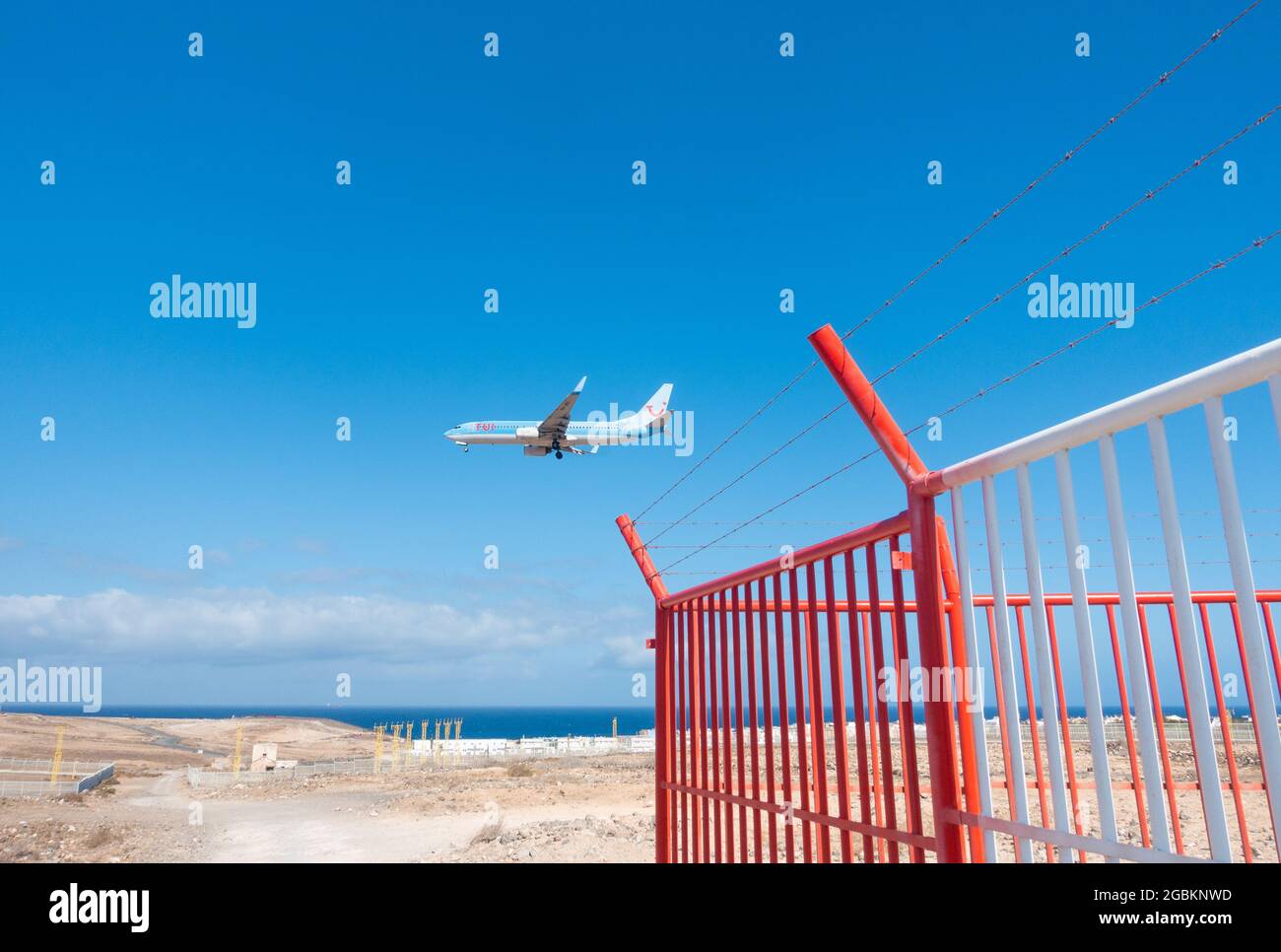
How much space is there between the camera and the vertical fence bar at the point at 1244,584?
1.99 metres

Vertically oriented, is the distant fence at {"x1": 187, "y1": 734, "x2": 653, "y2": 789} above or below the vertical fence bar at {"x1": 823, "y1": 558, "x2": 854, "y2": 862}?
below

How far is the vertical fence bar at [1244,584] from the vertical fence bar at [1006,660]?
2.45 ft

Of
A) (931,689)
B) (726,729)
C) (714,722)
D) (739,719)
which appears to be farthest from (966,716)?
(714,722)

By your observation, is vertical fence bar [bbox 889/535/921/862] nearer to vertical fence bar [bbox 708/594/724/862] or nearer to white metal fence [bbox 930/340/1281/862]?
white metal fence [bbox 930/340/1281/862]

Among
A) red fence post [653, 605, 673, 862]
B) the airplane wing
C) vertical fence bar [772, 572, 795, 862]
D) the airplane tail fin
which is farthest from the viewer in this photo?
the airplane tail fin

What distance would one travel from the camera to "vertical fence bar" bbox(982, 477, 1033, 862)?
275cm

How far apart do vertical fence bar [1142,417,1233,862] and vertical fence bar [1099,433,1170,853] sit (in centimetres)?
10

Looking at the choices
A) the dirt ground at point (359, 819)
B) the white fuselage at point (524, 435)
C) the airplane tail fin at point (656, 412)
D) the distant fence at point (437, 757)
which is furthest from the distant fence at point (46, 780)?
the airplane tail fin at point (656, 412)

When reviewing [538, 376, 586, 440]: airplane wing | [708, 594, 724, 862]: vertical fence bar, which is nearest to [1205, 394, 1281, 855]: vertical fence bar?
[708, 594, 724, 862]: vertical fence bar

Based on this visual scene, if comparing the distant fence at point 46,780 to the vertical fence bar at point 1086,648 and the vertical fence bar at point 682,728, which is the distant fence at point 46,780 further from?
the vertical fence bar at point 1086,648
